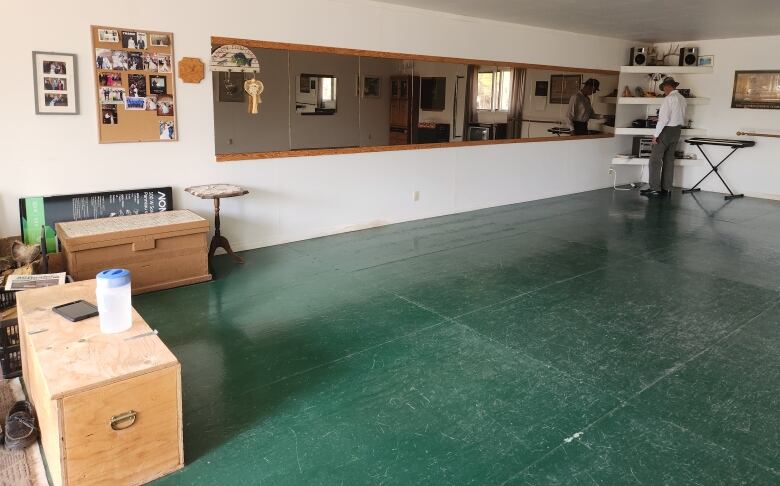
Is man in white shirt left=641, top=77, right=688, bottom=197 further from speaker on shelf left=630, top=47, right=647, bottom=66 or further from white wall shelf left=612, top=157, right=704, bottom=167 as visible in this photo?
speaker on shelf left=630, top=47, right=647, bottom=66

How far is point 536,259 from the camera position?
564 cm

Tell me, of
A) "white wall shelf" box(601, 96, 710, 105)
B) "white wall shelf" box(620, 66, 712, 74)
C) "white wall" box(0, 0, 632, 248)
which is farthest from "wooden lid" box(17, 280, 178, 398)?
"white wall shelf" box(620, 66, 712, 74)

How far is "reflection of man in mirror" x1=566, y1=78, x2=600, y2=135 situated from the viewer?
9133mm

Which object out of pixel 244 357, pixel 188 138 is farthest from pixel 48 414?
pixel 188 138

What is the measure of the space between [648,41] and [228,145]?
809 centimetres

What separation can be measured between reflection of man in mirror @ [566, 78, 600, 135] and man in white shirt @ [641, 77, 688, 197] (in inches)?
42.8

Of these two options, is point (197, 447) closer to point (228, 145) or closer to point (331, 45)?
point (228, 145)

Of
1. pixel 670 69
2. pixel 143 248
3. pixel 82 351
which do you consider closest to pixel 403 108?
pixel 143 248

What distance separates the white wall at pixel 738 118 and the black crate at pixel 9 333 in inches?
409

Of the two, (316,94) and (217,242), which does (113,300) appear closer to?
(217,242)

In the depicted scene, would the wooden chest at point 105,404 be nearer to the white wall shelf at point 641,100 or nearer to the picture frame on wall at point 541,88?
the picture frame on wall at point 541,88

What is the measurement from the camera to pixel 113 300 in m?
2.57

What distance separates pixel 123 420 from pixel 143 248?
Answer: 2340 millimetres

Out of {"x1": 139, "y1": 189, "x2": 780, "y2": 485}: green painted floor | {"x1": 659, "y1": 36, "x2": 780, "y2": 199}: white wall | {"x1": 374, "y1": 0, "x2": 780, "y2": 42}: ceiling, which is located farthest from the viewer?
{"x1": 659, "y1": 36, "x2": 780, "y2": 199}: white wall
